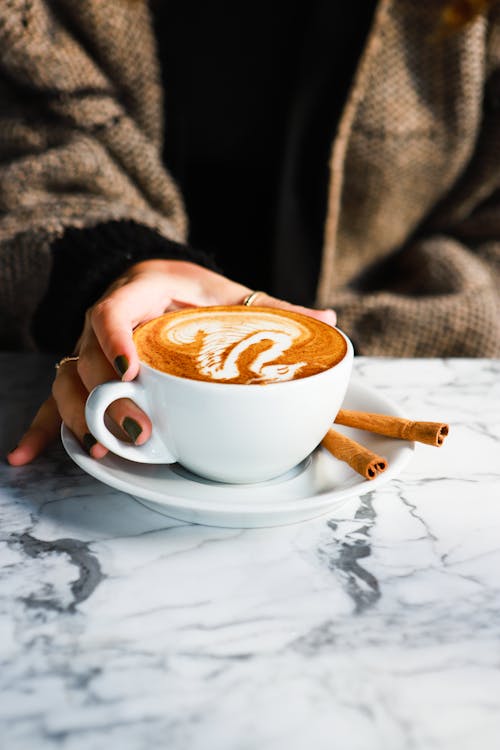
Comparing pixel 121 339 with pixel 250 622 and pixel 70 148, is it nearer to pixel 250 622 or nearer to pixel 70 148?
pixel 250 622

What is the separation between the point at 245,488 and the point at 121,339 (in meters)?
0.14

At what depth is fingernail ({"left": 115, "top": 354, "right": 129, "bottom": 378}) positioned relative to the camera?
1.63 ft

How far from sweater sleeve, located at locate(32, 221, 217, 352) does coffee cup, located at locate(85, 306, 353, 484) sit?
0.96ft

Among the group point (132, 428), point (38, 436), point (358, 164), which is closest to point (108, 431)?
point (132, 428)

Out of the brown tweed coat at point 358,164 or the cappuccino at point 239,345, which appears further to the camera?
the brown tweed coat at point 358,164

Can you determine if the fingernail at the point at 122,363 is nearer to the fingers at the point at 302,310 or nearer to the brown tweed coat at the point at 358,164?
the fingers at the point at 302,310

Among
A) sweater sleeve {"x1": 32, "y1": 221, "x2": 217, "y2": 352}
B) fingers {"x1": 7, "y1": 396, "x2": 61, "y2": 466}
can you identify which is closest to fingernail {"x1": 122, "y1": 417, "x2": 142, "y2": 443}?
fingers {"x1": 7, "y1": 396, "x2": 61, "y2": 466}

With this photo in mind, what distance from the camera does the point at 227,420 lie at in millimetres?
469

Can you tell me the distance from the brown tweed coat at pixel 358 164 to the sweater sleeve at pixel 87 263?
0.10 feet

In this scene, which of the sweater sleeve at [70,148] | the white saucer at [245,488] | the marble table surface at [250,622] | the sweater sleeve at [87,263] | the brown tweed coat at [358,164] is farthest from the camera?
the brown tweed coat at [358,164]

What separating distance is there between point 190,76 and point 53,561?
3.50ft

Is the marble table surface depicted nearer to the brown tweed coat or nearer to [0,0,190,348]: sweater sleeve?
[0,0,190,348]: sweater sleeve

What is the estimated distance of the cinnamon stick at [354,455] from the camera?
1.64 feet

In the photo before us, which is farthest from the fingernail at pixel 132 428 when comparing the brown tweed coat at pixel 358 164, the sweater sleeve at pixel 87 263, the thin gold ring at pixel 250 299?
the brown tweed coat at pixel 358 164
